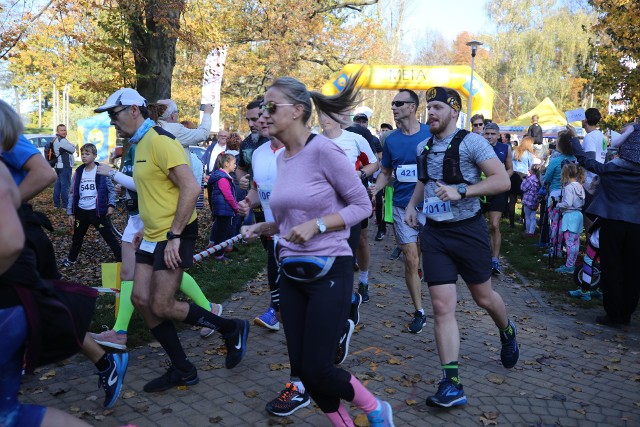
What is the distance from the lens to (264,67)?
1208 inches

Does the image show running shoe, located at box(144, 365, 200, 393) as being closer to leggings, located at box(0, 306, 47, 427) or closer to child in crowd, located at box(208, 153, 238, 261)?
leggings, located at box(0, 306, 47, 427)

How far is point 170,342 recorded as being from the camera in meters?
4.57

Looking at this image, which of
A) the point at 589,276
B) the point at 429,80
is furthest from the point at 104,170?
the point at 429,80

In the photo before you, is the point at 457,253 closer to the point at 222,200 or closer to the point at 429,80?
the point at 222,200

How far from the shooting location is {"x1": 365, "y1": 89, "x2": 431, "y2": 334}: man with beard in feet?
20.9

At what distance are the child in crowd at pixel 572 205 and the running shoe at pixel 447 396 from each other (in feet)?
19.2

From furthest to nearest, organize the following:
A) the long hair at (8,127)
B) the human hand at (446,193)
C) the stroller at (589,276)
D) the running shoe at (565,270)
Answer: the running shoe at (565,270)
the stroller at (589,276)
the human hand at (446,193)
the long hair at (8,127)

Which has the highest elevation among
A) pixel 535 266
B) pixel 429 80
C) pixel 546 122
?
pixel 429 80

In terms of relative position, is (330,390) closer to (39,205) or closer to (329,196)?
(329,196)

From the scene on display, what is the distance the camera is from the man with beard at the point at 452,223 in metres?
4.39

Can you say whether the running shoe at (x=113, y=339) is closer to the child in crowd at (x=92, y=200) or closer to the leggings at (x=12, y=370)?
the leggings at (x=12, y=370)

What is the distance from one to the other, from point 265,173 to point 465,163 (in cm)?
160

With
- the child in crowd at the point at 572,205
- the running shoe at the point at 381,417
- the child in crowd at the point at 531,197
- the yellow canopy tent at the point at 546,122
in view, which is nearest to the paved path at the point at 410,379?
the running shoe at the point at 381,417

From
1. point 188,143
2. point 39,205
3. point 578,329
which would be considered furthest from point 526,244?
point 39,205
